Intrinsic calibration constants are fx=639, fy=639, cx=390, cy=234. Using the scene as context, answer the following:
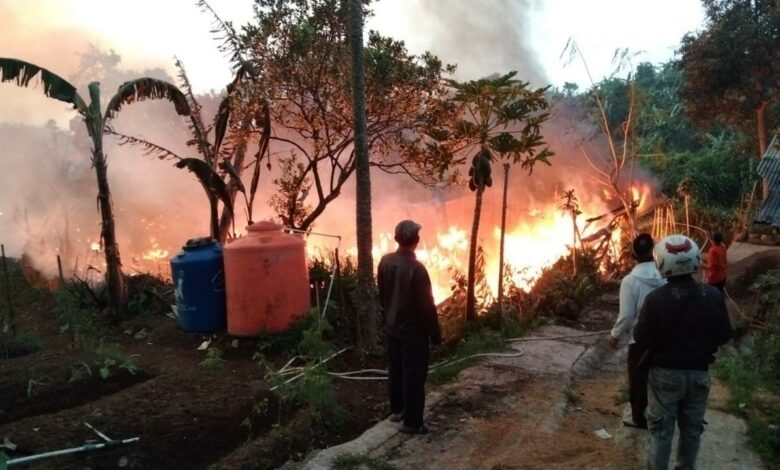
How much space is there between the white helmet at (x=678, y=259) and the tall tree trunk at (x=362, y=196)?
3.84 meters

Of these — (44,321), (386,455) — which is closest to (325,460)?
(386,455)

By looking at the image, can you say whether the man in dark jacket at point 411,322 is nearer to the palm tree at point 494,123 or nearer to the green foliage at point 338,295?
the green foliage at point 338,295

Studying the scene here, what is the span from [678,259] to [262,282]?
5.29 metres

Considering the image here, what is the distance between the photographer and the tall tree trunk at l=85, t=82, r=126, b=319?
33.9 ft

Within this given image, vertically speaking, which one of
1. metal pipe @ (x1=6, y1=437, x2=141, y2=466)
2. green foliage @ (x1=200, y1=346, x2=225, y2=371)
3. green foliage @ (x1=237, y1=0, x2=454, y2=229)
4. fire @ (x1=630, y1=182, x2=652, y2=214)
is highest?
green foliage @ (x1=237, y1=0, x2=454, y2=229)

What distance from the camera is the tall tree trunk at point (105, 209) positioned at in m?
10.3

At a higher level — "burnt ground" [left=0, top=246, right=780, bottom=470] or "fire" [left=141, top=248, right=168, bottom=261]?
"fire" [left=141, top=248, right=168, bottom=261]

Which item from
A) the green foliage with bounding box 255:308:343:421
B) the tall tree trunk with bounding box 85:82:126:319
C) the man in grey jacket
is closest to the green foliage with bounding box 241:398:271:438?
the green foliage with bounding box 255:308:343:421

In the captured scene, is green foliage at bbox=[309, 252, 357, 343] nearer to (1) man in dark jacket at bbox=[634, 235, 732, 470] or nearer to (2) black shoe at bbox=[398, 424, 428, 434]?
(2) black shoe at bbox=[398, 424, 428, 434]

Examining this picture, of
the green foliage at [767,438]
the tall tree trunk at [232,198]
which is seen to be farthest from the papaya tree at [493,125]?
the tall tree trunk at [232,198]

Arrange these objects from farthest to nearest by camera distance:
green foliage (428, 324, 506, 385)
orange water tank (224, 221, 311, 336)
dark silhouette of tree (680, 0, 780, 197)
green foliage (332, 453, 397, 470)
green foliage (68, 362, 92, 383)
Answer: dark silhouette of tree (680, 0, 780, 197), orange water tank (224, 221, 311, 336), green foliage (428, 324, 506, 385), green foliage (68, 362, 92, 383), green foliage (332, 453, 397, 470)

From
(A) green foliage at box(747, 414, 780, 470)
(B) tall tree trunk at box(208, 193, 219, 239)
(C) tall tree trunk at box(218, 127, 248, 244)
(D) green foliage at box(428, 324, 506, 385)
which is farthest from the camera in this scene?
(C) tall tree trunk at box(218, 127, 248, 244)

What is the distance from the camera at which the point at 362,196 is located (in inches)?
293

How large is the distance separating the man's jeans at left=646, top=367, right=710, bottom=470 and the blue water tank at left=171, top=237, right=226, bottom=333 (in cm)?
597
